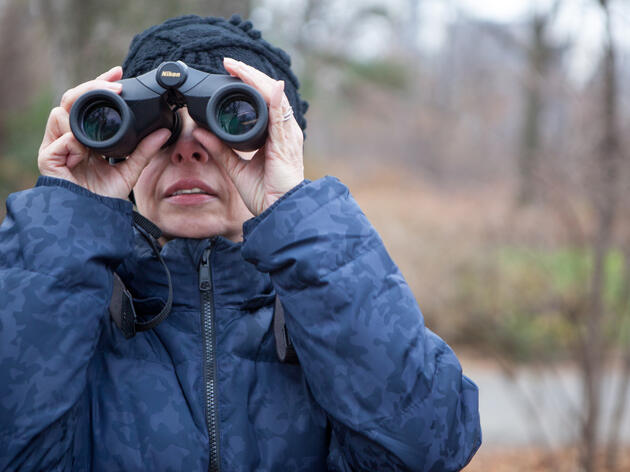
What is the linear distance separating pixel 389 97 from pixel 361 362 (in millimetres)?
18924

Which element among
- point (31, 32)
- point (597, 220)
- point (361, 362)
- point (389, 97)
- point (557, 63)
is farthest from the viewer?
point (389, 97)

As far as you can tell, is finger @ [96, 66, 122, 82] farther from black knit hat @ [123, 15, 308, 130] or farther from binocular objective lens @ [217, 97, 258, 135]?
binocular objective lens @ [217, 97, 258, 135]

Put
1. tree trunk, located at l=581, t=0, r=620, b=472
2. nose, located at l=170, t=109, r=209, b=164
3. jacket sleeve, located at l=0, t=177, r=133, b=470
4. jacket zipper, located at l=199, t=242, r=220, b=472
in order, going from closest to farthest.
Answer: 1. jacket sleeve, located at l=0, t=177, r=133, b=470
2. jacket zipper, located at l=199, t=242, r=220, b=472
3. nose, located at l=170, t=109, r=209, b=164
4. tree trunk, located at l=581, t=0, r=620, b=472

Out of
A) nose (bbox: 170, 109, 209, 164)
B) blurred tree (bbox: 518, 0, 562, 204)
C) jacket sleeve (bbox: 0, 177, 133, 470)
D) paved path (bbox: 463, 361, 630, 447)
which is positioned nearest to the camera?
jacket sleeve (bbox: 0, 177, 133, 470)

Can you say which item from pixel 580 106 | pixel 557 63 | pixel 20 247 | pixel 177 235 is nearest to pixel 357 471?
pixel 177 235

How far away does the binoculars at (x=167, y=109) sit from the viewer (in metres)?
1.52

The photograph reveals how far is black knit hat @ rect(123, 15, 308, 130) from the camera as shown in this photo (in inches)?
67.7

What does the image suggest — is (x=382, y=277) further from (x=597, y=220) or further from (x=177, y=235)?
(x=597, y=220)

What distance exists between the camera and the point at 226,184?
1665mm

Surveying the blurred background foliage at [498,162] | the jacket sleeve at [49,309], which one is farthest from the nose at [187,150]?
the blurred background foliage at [498,162]

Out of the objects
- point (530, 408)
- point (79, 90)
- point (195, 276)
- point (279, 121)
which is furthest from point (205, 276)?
point (530, 408)

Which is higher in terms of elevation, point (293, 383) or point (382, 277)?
point (382, 277)

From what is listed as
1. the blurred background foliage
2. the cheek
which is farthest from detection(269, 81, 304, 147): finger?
the blurred background foliage

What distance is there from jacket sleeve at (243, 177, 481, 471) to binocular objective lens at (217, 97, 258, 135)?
249 millimetres
